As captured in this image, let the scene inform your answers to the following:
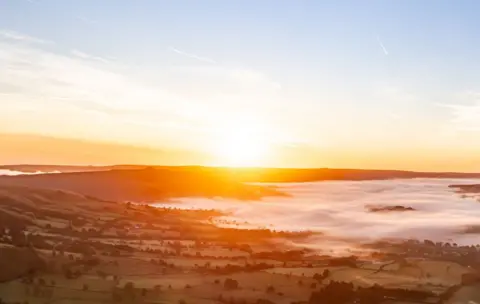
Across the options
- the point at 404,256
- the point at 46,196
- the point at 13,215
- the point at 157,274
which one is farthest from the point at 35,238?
the point at 404,256

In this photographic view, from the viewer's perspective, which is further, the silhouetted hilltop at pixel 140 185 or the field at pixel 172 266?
the silhouetted hilltop at pixel 140 185

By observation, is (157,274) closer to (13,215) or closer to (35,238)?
(35,238)

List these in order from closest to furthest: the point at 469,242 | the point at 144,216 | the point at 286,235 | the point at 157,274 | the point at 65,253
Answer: the point at 157,274, the point at 65,253, the point at 469,242, the point at 286,235, the point at 144,216

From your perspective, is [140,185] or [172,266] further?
[140,185]

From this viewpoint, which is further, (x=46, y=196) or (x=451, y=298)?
(x=46, y=196)

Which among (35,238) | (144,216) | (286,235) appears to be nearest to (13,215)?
(35,238)

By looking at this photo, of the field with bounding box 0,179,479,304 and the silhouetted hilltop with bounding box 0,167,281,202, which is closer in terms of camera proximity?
the field with bounding box 0,179,479,304

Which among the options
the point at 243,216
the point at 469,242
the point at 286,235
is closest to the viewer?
the point at 469,242

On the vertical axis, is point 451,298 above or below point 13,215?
below

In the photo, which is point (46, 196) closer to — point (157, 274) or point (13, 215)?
point (13, 215)
